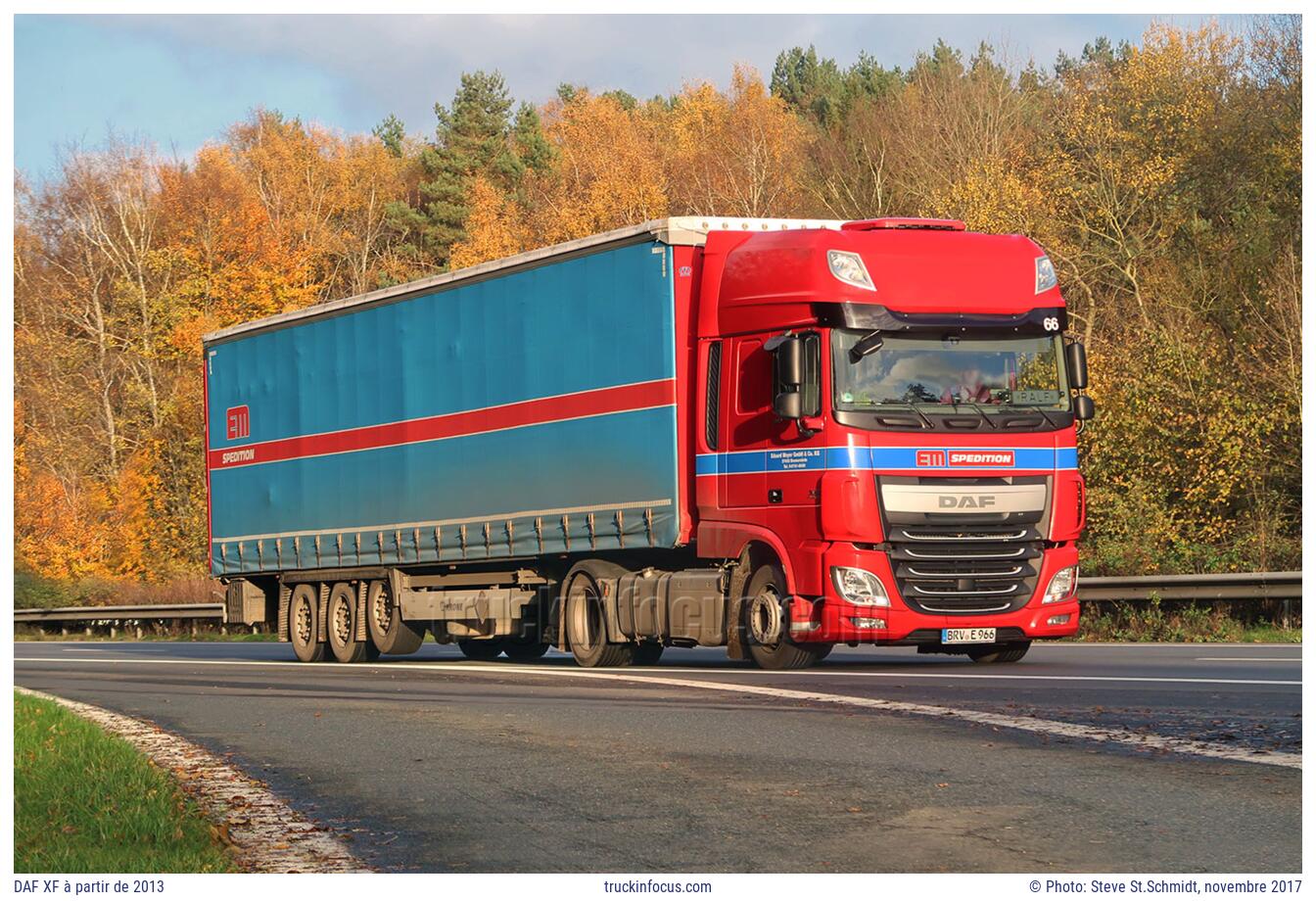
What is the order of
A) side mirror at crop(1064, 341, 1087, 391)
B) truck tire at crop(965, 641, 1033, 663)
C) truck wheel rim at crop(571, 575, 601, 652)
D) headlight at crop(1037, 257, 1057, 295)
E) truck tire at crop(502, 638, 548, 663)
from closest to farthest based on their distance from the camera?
side mirror at crop(1064, 341, 1087, 391), headlight at crop(1037, 257, 1057, 295), truck tire at crop(965, 641, 1033, 663), truck wheel rim at crop(571, 575, 601, 652), truck tire at crop(502, 638, 548, 663)

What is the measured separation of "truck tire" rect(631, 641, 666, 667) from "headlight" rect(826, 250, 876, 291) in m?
5.01

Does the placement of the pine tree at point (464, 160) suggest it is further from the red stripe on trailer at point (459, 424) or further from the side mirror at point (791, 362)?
the side mirror at point (791, 362)

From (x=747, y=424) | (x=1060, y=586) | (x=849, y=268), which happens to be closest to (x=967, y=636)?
(x=1060, y=586)

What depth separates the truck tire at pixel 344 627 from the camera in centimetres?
2392

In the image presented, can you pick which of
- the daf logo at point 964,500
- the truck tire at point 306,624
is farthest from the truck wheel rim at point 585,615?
the truck tire at point 306,624

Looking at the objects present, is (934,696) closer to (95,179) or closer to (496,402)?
(496,402)

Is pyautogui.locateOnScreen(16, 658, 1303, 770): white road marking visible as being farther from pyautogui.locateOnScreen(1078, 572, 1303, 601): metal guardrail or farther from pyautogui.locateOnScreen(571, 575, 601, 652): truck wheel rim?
pyautogui.locateOnScreen(1078, 572, 1303, 601): metal guardrail

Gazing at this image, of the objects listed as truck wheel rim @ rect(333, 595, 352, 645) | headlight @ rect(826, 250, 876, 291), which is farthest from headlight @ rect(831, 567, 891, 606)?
truck wheel rim @ rect(333, 595, 352, 645)

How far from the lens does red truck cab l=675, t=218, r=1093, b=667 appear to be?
16.5 meters
